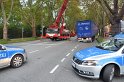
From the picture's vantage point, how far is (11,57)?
32.6 feet

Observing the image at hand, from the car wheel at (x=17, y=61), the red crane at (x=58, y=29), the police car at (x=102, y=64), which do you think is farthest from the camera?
the red crane at (x=58, y=29)

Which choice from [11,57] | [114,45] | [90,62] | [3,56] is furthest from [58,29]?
[90,62]

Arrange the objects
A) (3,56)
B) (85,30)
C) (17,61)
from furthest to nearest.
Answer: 1. (85,30)
2. (17,61)
3. (3,56)

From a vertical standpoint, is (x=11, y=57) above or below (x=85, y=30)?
below

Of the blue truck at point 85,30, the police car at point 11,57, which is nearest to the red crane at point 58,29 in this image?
the blue truck at point 85,30

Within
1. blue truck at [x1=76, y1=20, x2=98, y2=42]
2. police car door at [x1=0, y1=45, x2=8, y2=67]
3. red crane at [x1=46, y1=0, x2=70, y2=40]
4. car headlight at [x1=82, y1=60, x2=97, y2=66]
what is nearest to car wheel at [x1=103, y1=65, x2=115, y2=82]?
car headlight at [x1=82, y1=60, x2=97, y2=66]

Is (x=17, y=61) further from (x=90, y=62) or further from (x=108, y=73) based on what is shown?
(x=108, y=73)

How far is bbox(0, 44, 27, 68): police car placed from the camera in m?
9.38

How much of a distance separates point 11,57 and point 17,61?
48 cm

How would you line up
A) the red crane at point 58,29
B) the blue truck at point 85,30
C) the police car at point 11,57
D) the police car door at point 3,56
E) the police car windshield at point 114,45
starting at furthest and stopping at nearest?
the red crane at point 58,29 < the blue truck at point 85,30 < the police car at point 11,57 < the police car door at point 3,56 < the police car windshield at point 114,45

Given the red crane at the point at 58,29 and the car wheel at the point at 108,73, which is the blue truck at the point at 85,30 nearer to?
the red crane at the point at 58,29

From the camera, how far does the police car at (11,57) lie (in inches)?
369

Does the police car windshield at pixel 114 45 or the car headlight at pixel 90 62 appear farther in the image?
the police car windshield at pixel 114 45

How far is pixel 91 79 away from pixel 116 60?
1.14 m
